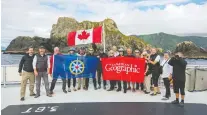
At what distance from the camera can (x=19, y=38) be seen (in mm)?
16719

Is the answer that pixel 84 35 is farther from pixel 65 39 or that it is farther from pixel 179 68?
pixel 65 39

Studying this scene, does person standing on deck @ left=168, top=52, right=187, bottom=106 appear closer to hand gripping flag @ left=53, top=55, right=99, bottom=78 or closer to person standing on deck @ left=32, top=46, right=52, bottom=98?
hand gripping flag @ left=53, top=55, right=99, bottom=78

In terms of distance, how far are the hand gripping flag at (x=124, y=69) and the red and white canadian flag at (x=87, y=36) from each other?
874mm

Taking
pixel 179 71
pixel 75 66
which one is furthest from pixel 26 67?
pixel 179 71

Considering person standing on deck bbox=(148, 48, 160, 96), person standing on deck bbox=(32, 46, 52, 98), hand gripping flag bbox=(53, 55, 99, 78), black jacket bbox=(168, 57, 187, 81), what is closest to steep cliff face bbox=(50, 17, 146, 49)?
hand gripping flag bbox=(53, 55, 99, 78)

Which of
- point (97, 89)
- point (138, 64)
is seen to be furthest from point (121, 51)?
point (97, 89)

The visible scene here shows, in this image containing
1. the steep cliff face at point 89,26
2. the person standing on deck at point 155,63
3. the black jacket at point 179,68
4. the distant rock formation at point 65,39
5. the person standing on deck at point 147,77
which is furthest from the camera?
the steep cliff face at point 89,26

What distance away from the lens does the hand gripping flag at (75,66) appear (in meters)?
6.74

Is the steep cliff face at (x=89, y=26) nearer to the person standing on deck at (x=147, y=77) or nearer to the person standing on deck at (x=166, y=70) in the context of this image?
the person standing on deck at (x=147, y=77)

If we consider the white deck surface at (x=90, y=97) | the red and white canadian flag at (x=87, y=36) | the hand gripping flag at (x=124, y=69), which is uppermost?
the red and white canadian flag at (x=87, y=36)

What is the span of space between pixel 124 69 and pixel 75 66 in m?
1.18

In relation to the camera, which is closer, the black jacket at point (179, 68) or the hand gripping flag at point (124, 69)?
the black jacket at point (179, 68)

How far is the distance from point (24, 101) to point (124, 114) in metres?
2.22

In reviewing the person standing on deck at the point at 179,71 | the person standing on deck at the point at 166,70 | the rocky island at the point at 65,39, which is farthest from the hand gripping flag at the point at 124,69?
the rocky island at the point at 65,39
